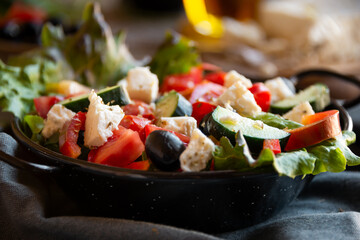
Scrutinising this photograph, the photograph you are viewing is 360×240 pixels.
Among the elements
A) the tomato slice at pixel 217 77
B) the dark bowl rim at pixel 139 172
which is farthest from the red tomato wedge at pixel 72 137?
the tomato slice at pixel 217 77

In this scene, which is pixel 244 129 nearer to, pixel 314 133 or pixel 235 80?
pixel 314 133

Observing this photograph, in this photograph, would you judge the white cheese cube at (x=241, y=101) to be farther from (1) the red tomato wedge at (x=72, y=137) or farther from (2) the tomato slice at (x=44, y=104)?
(2) the tomato slice at (x=44, y=104)

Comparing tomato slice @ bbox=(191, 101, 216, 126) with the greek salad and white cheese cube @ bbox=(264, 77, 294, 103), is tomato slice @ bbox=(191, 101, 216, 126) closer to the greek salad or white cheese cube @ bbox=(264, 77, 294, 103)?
the greek salad

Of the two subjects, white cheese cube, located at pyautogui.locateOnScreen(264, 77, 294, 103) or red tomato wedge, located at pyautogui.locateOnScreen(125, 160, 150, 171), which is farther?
white cheese cube, located at pyautogui.locateOnScreen(264, 77, 294, 103)

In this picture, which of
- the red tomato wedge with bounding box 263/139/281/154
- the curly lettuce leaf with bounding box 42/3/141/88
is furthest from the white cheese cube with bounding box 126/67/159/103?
the red tomato wedge with bounding box 263/139/281/154

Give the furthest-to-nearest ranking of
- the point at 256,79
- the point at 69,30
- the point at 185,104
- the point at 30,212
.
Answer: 1. the point at 69,30
2. the point at 256,79
3. the point at 185,104
4. the point at 30,212

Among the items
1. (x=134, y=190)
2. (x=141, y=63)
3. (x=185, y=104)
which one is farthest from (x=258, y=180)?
(x=141, y=63)

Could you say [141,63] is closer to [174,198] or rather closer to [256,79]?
[256,79]
